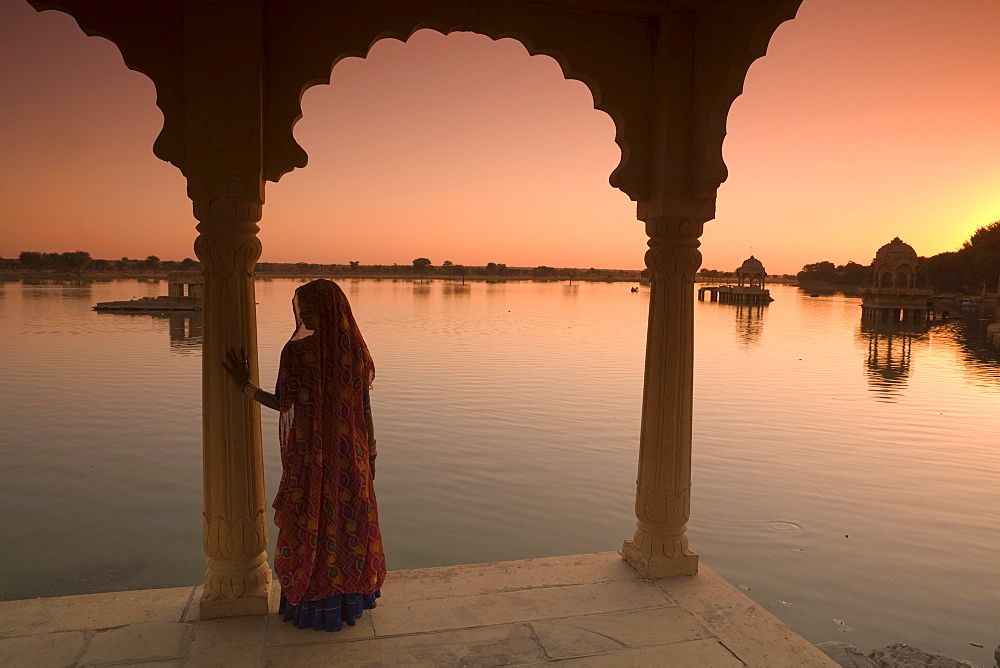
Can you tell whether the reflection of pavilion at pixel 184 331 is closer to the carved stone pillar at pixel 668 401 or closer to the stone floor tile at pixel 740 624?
the carved stone pillar at pixel 668 401

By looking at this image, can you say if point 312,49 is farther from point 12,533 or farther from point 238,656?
point 12,533

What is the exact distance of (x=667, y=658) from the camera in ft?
7.94

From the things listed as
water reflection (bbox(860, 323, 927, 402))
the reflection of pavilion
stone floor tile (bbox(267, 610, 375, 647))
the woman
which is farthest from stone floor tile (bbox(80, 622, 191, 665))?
the reflection of pavilion

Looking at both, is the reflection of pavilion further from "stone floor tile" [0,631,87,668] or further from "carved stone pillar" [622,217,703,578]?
"carved stone pillar" [622,217,703,578]

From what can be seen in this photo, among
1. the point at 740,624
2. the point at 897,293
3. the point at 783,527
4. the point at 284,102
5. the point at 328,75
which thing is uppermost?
the point at 328,75

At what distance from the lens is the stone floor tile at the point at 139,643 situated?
233 centimetres

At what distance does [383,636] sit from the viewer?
2.53 metres

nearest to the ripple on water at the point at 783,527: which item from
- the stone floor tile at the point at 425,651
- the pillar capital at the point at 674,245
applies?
the pillar capital at the point at 674,245

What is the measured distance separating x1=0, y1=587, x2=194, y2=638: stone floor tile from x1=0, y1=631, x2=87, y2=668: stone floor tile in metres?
0.04

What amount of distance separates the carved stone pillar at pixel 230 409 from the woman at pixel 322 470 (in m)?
0.20

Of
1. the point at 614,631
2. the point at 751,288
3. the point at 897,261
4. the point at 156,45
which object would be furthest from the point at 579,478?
the point at 751,288

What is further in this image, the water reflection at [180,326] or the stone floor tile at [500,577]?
the water reflection at [180,326]

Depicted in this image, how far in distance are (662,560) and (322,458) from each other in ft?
5.42

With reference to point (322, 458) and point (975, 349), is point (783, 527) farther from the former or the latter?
point (975, 349)
